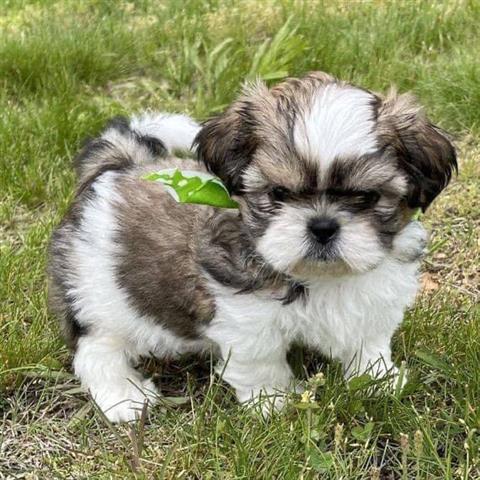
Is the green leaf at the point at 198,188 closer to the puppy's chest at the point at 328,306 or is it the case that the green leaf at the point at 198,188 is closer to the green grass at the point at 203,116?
the puppy's chest at the point at 328,306

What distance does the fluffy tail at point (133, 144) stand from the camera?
3.42 m

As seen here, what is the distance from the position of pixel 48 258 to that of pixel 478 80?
2405 millimetres

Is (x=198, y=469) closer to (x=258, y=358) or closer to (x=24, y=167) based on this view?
(x=258, y=358)

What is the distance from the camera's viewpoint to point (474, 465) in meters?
2.65

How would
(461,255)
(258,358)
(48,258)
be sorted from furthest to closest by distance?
(461,255), (48,258), (258,358)

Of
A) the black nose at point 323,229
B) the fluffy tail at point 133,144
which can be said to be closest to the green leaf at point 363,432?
the black nose at point 323,229

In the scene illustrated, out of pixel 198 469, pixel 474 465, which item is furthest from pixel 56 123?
pixel 474 465

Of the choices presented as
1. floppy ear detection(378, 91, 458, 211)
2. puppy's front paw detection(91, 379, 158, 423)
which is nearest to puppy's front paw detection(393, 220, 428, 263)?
floppy ear detection(378, 91, 458, 211)

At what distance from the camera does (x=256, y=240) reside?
2.65 m

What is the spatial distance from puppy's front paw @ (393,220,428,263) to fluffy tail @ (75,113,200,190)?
3.26 ft

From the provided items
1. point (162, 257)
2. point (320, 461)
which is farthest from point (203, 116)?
point (320, 461)

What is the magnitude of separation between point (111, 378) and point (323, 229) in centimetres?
115

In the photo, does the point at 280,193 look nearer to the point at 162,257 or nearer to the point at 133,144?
the point at 162,257

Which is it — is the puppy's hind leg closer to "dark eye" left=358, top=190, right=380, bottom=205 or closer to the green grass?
the green grass
